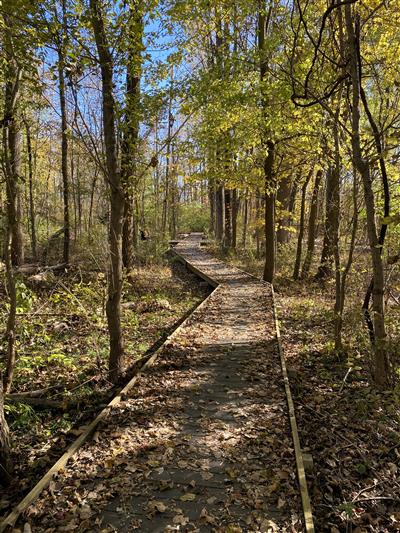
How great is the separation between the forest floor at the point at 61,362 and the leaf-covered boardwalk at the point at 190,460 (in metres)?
0.64

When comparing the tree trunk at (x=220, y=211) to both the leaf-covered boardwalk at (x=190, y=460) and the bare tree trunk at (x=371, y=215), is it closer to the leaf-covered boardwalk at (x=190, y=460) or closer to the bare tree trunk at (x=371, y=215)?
the leaf-covered boardwalk at (x=190, y=460)

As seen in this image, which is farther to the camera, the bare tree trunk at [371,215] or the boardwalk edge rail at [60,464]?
the bare tree trunk at [371,215]

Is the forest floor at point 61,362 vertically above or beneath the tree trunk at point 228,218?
beneath

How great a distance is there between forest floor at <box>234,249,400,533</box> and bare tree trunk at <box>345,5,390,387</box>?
28 centimetres

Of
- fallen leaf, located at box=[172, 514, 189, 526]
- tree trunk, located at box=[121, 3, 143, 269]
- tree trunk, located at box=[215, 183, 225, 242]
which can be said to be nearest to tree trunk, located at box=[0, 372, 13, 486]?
fallen leaf, located at box=[172, 514, 189, 526]

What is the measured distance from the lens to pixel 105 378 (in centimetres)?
636

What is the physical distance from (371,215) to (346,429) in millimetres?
3087

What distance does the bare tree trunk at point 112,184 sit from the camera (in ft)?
16.8

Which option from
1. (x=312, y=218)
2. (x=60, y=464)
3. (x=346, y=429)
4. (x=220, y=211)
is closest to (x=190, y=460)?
(x=60, y=464)

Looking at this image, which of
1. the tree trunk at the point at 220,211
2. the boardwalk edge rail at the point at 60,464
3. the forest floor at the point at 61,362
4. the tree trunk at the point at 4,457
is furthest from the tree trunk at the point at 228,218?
the tree trunk at the point at 4,457

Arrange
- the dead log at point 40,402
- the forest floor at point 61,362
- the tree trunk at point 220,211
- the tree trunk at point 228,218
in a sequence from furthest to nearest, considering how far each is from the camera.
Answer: the tree trunk at point 220,211 < the tree trunk at point 228,218 < the dead log at point 40,402 < the forest floor at point 61,362

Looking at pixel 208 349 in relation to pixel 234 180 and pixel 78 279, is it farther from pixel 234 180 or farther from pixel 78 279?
pixel 234 180

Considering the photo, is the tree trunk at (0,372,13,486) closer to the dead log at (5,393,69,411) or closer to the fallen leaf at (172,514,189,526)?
the dead log at (5,393,69,411)

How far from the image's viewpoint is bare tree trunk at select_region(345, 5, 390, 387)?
17.9 feet
